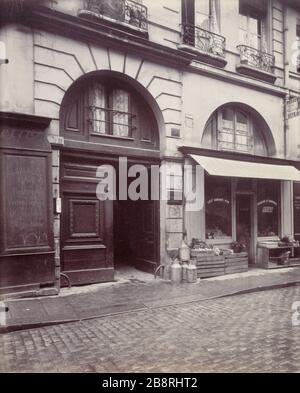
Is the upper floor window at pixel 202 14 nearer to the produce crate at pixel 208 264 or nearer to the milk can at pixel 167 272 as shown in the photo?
the produce crate at pixel 208 264

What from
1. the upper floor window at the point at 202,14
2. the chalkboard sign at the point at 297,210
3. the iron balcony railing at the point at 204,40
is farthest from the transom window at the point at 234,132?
the upper floor window at the point at 202,14

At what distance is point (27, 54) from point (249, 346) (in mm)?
6367

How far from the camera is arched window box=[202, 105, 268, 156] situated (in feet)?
33.0

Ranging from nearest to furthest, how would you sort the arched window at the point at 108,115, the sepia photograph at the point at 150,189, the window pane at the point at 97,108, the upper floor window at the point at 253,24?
1. the sepia photograph at the point at 150,189
2. the arched window at the point at 108,115
3. the window pane at the point at 97,108
4. the upper floor window at the point at 253,24

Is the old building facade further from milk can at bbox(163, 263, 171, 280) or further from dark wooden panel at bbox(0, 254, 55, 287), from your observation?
milk can at bbox(163, 263, 171, 280)

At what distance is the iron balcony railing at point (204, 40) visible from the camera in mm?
9203

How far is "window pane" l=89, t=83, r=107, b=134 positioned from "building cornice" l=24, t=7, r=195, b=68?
1012 mm

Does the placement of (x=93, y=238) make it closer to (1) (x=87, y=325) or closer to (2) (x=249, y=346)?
(1) (x=87, y=325)

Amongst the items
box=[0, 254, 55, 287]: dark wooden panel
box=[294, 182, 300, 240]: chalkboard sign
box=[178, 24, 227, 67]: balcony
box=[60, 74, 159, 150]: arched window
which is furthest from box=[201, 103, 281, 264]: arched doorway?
box=[0, 254, 55, 287]: dark wooden panel

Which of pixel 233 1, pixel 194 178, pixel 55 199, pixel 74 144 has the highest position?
pixel 233 1

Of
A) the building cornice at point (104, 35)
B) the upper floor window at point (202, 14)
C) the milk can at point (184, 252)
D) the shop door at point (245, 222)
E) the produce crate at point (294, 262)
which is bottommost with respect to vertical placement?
the produce crate at point (294, 262)

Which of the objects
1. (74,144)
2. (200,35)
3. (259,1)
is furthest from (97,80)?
(259,1)

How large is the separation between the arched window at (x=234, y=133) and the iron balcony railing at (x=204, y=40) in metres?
1.62

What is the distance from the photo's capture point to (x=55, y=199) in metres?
7.07
